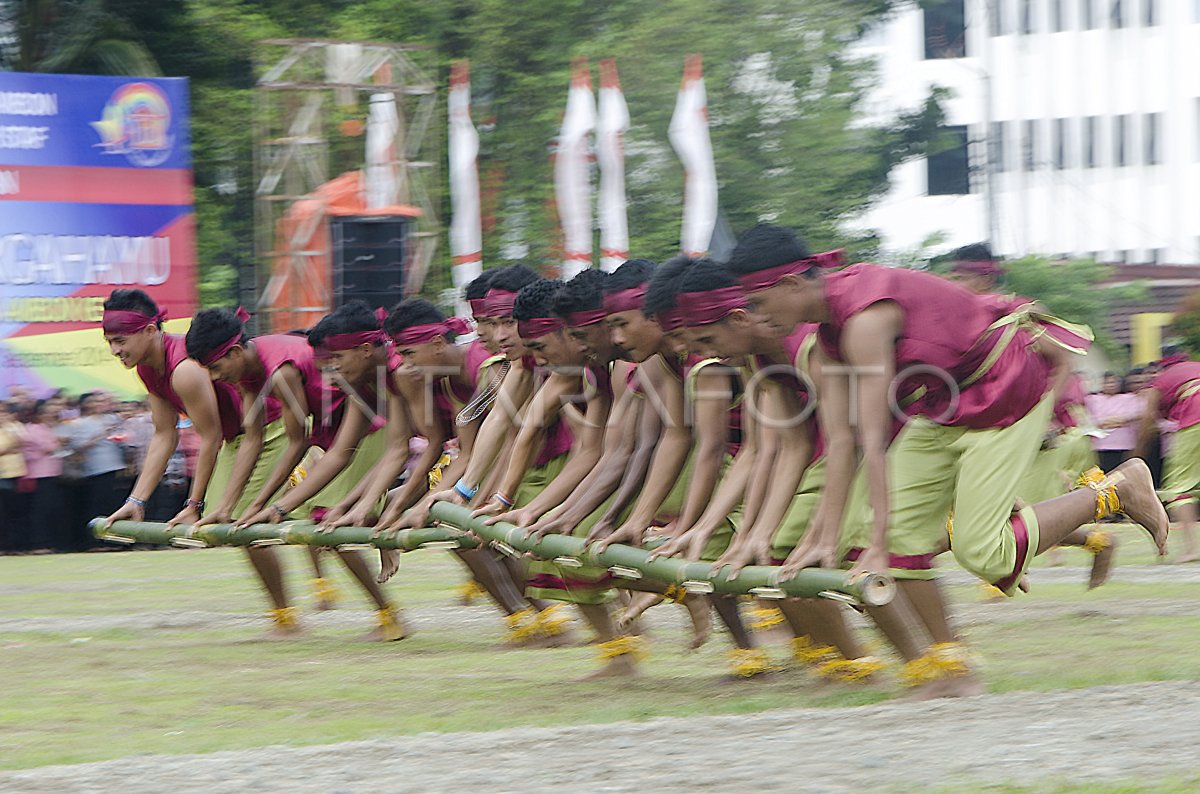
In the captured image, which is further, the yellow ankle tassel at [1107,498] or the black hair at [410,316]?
the black hair at [410,316]

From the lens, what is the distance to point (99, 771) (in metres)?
5.51

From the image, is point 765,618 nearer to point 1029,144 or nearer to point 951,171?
point 951,171

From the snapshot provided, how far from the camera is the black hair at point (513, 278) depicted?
9.05m

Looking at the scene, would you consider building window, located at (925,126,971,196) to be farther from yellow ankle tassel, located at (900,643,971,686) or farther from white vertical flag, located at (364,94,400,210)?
yellow ankle tassel, located at (900,643,971,686)

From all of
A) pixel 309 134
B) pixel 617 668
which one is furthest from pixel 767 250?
pixel 309 134

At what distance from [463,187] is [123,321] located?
38.6ft

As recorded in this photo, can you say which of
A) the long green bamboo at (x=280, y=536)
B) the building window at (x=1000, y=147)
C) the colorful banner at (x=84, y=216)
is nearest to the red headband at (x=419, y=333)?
the long green bamboo at (x=280, y=536)

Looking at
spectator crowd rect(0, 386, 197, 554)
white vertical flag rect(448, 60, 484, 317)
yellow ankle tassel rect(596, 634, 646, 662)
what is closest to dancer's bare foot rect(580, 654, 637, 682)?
yellow ankle tassel rect(596, 634, 646, 662)

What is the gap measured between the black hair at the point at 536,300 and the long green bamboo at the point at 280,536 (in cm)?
139

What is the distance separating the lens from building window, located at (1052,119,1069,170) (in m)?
38.1

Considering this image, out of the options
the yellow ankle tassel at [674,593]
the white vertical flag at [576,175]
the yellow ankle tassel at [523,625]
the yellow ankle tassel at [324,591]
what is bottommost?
the yellow ankle tassel at [324,591]

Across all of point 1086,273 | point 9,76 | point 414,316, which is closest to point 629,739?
point 414,316

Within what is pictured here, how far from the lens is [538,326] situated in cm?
816

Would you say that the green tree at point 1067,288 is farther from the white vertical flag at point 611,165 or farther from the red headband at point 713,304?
the red headband at point 713,304
